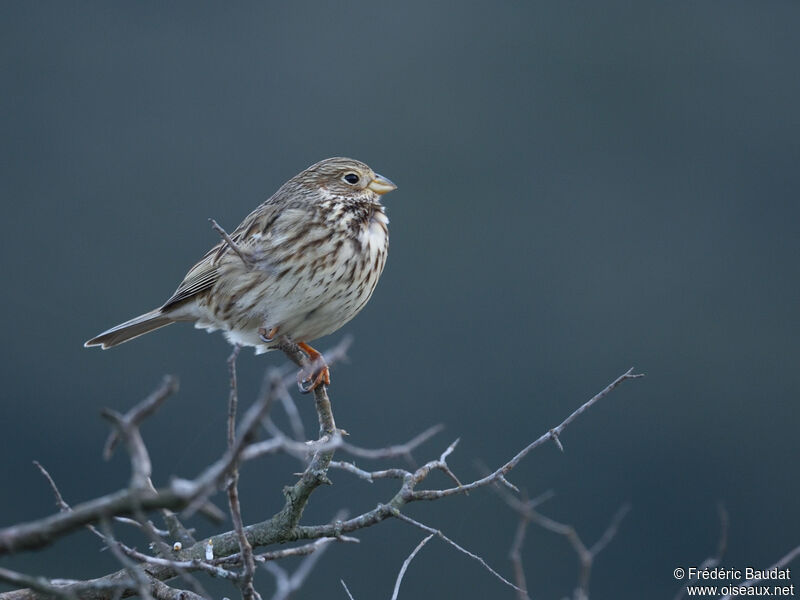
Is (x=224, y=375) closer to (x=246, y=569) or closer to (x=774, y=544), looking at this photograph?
(x=774, y=544)

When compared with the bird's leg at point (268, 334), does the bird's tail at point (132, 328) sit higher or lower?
lower

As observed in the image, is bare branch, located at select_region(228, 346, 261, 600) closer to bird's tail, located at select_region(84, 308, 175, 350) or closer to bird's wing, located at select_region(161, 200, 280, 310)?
bird's wing, located at select_region(161, 200, 280, 310)

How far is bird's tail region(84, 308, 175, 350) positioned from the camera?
5.55 m

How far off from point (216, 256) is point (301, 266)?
2.39 ft

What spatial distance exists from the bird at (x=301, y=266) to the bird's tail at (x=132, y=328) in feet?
0.44

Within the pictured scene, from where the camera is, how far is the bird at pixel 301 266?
4824 millimetres

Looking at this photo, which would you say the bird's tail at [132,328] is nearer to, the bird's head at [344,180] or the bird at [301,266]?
the bird at [301,266]

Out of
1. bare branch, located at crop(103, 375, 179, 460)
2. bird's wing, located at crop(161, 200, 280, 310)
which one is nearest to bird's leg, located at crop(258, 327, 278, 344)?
bird's wing, located at crop(161, 200, 280, 310)

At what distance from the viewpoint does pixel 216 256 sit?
5387 mm

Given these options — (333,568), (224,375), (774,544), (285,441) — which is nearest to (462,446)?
(333,568)

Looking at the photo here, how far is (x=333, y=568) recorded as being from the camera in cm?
1152

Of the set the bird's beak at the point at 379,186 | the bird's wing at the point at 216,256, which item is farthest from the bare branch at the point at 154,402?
the bird's beak at the point at 379,186

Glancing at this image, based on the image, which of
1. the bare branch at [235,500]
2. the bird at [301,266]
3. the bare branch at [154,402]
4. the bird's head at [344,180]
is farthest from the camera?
the bird's head at [344,180]

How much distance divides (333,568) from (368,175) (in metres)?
6.96
